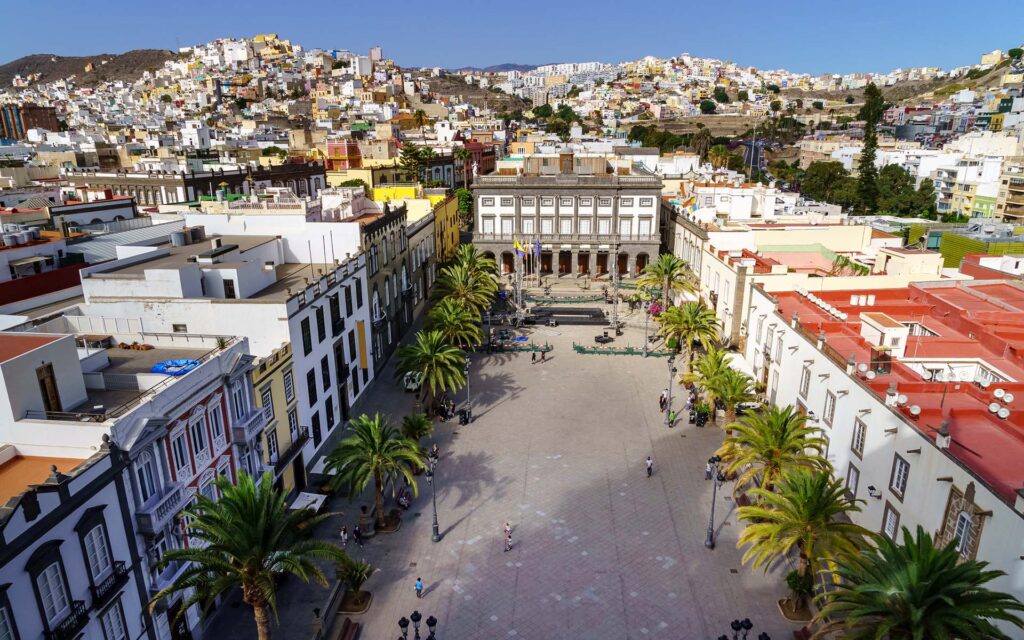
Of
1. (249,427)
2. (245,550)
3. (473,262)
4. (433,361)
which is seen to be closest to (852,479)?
(433,361)

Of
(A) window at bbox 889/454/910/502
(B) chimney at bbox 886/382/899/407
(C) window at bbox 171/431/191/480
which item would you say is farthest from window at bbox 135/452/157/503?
(B) chimney at bbox 886/382/899/407

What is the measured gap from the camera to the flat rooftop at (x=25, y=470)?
16247 millimetres

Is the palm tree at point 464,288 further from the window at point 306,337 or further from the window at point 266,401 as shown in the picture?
the window at point 266,401

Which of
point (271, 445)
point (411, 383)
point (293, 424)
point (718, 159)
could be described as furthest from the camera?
point (718, 159)

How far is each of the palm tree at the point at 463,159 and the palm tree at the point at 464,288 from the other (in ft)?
218

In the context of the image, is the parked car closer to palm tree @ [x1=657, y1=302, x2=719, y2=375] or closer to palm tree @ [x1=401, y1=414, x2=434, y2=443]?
palm tree @ [x1=401, y1=414, x2=434, y2=443]

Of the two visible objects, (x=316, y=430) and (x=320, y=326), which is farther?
(x=320, y=326)

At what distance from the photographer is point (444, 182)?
106 metres

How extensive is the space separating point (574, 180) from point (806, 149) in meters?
112

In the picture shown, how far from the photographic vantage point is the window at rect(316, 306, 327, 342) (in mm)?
32191

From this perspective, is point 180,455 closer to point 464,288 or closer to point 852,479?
point 852,479

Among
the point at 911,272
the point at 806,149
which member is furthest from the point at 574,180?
the point at 806,149

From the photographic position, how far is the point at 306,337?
101ft

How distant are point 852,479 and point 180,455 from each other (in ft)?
83.8
